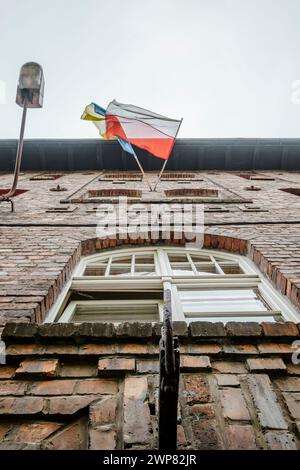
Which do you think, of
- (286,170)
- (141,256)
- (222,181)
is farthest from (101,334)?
(286,170)

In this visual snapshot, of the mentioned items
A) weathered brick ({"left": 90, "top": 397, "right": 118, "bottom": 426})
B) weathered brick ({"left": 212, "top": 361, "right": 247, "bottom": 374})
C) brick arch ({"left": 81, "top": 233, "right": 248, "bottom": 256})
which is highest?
brick arch ({"left": 81, "top": 233, "right": 248, "bottom": 256})

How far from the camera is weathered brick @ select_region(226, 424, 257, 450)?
1.25 meters

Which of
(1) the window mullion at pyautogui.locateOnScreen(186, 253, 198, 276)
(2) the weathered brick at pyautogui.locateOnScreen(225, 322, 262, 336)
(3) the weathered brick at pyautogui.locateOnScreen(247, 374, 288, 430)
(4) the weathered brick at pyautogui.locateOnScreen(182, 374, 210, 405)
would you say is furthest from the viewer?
(1) the window mullion at pyautogui.locateOnScreen(186, 253, 198, 276)

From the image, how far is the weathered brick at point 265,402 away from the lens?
135cm

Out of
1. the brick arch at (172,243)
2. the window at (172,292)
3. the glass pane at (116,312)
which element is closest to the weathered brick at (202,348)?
the window at (172,292)

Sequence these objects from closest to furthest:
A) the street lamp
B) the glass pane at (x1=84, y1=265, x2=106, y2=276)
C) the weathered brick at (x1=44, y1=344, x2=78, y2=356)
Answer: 1. the weathered brick at (x1=44, y1=344, x2=78, y2=356)
2. the glass pane at (x1=84, y1=265, x2=106, y2=276)
3. the street lamp

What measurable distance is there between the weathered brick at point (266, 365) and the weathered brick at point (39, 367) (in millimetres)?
1053

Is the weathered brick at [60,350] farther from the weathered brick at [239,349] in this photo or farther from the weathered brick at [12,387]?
the weathered brick at [239,349]

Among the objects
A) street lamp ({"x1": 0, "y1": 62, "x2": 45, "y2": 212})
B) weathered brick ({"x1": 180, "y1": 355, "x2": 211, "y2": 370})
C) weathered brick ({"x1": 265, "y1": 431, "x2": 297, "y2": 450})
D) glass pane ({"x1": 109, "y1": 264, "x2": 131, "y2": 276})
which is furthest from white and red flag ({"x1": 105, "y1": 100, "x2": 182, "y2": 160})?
weathered brick ({"x1": 265, "y1": 431, "x2": 297, "y2": 450})

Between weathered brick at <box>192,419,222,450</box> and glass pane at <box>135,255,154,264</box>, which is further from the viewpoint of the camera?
glass pane at <box>135,255,154,264</box>

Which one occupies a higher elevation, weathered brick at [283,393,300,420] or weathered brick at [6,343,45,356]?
weathered brick at [6,343,45,356]

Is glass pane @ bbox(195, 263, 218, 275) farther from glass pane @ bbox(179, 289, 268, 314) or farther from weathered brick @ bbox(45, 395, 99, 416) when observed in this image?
weathered brick @ bbox(45, 395, 99, 416)

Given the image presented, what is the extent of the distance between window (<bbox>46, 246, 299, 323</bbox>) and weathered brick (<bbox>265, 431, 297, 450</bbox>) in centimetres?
107

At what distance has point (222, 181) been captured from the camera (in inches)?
340
